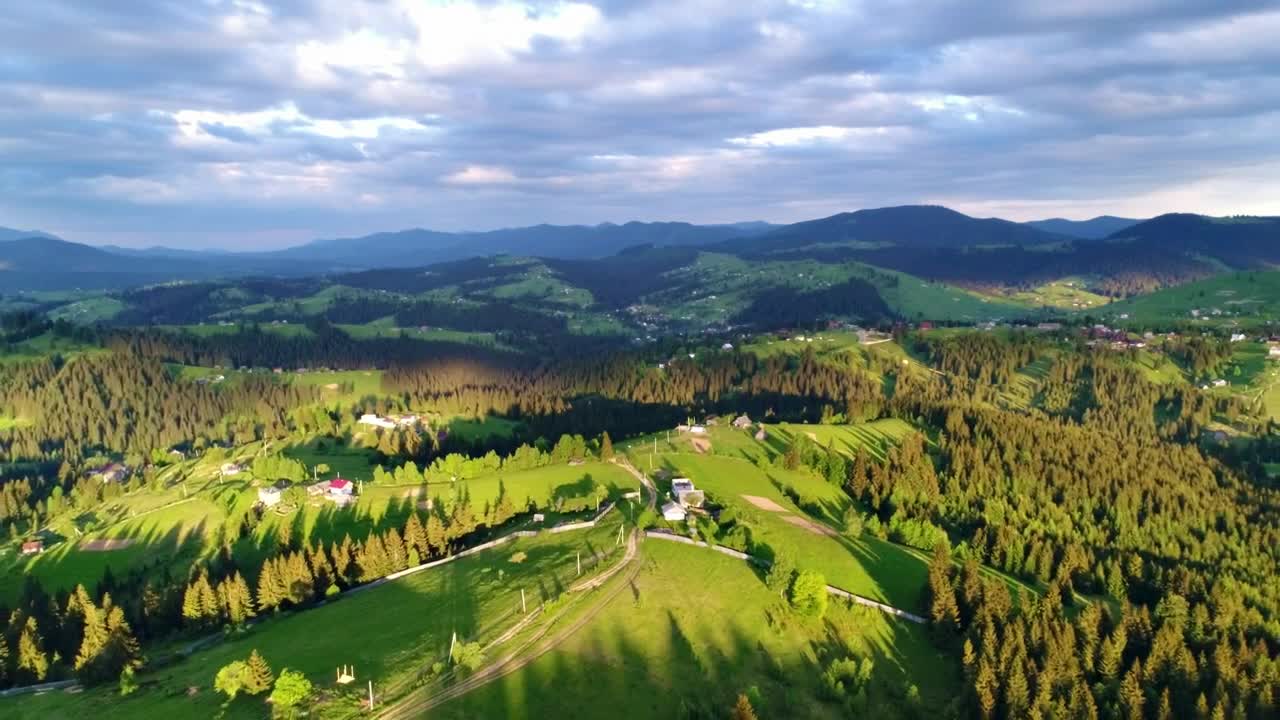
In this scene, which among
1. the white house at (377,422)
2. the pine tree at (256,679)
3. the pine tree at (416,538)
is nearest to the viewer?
the pine tree at (256,679)

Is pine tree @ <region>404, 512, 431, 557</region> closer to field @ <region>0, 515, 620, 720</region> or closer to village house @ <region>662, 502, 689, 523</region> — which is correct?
field @ <region>0, 515, 620, 720</region>

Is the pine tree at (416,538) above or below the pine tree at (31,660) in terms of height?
above

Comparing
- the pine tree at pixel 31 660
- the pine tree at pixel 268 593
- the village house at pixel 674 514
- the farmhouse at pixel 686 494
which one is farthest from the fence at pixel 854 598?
the pine tree at pixel 31 660

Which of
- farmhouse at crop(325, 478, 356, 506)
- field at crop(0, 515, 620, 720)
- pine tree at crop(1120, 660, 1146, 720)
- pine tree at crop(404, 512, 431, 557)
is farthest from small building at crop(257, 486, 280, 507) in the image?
pine tree at crop(1120, 660, 1146, 720)

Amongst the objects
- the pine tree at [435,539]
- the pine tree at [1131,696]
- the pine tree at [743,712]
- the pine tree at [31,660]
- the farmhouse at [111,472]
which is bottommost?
the farmhouse at [111,472]

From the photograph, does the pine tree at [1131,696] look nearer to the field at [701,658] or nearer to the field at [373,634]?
the field at [701,658]

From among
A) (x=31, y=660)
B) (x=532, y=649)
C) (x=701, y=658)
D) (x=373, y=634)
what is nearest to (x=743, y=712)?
(x=701, y=658)

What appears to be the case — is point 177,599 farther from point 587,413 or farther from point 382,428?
point 587,413

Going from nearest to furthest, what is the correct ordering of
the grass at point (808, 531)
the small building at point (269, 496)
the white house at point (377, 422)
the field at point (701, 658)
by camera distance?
the field at point (701, 658) < the grass at point (808, 531) < the small building at point (269, 496) < the white house at point (377, 422)
